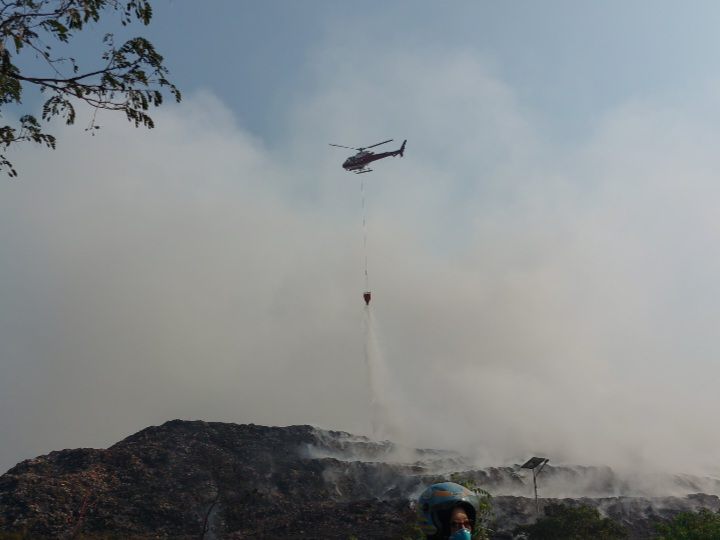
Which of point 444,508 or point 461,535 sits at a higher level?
point 444,508

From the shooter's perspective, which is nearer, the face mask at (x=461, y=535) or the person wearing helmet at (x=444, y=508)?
the face mask at (x=461, y=535)

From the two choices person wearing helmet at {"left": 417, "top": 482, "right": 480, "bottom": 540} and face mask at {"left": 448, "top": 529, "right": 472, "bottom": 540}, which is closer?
face mask at {"left": 448, "top": 529, "right": 472, "bottom": 540}

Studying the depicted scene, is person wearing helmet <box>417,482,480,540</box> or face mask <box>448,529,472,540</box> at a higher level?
person wearing helmet <box>417,482,480,540</box>

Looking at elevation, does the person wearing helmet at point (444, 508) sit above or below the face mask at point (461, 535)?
above

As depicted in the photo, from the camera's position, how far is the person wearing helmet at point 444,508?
7.91m

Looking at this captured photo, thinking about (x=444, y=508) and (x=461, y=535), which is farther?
(x=444, y=508)

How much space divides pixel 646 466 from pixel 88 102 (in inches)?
7209

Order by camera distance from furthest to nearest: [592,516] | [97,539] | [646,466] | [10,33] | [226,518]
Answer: [646,466] < [226,518] < [97,539] < [592,516] < [10,33]

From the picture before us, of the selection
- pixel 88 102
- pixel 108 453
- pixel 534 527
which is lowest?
pixel 534 527

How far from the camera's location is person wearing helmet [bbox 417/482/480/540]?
312 inches

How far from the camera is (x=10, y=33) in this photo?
1741 cm

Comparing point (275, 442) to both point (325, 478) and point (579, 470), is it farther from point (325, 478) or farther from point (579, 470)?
point (579, 470)

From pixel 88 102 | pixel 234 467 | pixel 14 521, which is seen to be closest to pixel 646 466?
pixel 234 467

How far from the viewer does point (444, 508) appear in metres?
7.95
